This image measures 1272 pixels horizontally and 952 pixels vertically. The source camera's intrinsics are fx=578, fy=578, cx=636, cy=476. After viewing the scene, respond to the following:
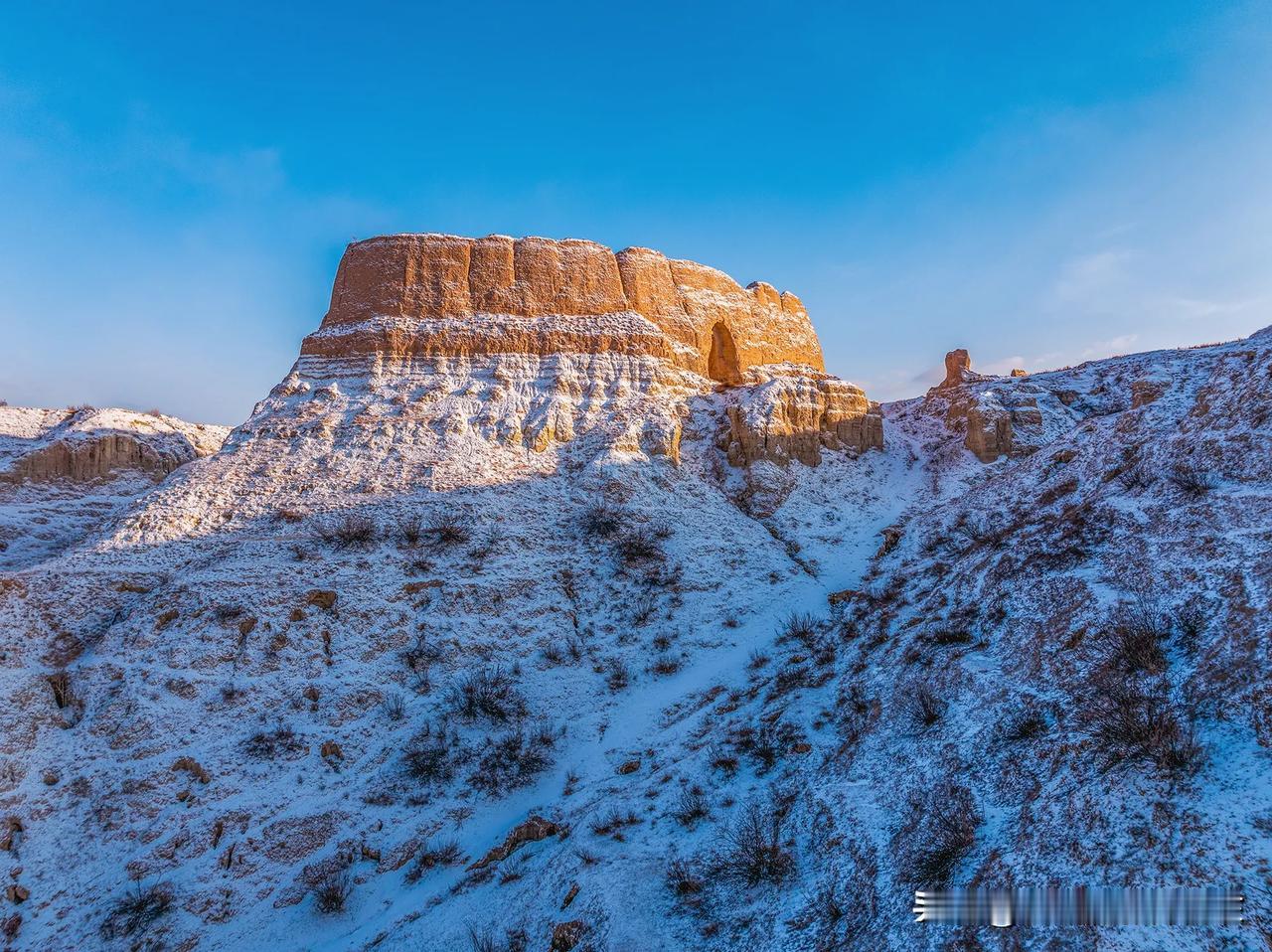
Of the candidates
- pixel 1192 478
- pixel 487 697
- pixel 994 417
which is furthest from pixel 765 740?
pixel 994 417

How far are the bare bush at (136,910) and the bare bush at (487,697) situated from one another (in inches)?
276

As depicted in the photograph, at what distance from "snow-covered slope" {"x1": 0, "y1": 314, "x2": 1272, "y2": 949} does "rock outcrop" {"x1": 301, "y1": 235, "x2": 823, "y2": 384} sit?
510 cm

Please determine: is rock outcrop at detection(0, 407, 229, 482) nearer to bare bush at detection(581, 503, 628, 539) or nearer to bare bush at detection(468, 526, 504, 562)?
bare bush at detection(468, 526, 504, 562)

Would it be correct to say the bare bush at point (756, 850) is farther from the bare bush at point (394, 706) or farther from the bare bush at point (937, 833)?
the bare bush at point (394, 706)

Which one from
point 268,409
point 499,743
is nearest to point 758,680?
point 499,743

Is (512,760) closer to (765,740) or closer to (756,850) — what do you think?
(765,740)

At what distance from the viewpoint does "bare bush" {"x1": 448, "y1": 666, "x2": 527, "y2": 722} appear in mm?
16953

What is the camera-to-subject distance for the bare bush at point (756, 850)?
897 cm

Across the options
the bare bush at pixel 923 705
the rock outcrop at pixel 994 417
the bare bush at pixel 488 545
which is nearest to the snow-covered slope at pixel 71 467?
the bare bush at pixel 488 545

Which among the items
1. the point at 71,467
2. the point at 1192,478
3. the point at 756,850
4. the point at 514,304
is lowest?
the point at 756,850

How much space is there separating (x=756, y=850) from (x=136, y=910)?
1266 cm

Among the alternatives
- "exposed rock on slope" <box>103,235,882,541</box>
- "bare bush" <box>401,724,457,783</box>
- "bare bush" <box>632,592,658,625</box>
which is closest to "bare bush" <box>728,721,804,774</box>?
"bare bush" <box>401,724,457,783</box>

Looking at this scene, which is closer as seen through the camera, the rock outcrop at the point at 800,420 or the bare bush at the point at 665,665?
the bare bush at the point at 665,665

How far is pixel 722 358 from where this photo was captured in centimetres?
3934
